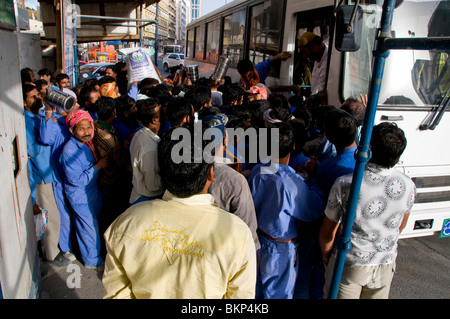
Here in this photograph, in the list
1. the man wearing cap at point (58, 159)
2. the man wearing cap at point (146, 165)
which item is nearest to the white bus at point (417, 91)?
the man wearing cap at point (146, 165)

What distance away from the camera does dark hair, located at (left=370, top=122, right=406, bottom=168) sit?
186 cm

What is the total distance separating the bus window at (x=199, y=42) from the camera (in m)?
10.5

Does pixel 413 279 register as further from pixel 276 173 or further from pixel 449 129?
pixel 276 173

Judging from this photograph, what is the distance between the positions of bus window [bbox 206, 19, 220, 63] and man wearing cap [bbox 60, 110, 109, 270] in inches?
247

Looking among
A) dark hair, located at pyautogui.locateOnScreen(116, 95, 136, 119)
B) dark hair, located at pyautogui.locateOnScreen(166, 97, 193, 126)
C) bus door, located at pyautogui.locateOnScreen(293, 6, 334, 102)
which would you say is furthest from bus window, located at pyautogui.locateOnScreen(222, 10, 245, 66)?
dark hair, located at pyautogui.locateOnScreen(166, 97, 193, 126)

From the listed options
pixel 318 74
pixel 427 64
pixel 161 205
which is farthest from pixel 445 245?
pixel 161 205

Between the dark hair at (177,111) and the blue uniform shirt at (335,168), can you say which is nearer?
the blue uniform shirt at (335,168)

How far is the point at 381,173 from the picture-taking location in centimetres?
193

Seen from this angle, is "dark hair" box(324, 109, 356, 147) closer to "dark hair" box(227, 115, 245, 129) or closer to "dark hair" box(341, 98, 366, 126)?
"dark hair" box(341, 98, 366, 126)

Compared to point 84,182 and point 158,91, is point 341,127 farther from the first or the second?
point 158,91

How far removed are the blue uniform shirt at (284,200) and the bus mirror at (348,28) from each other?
843 millimetres

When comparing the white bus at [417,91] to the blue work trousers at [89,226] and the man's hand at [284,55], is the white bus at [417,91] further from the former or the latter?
the blue work trousers at [89,226]

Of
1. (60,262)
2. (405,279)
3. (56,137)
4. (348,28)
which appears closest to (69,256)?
(60,262)

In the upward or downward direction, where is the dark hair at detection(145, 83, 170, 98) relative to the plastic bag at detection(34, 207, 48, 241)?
upward
